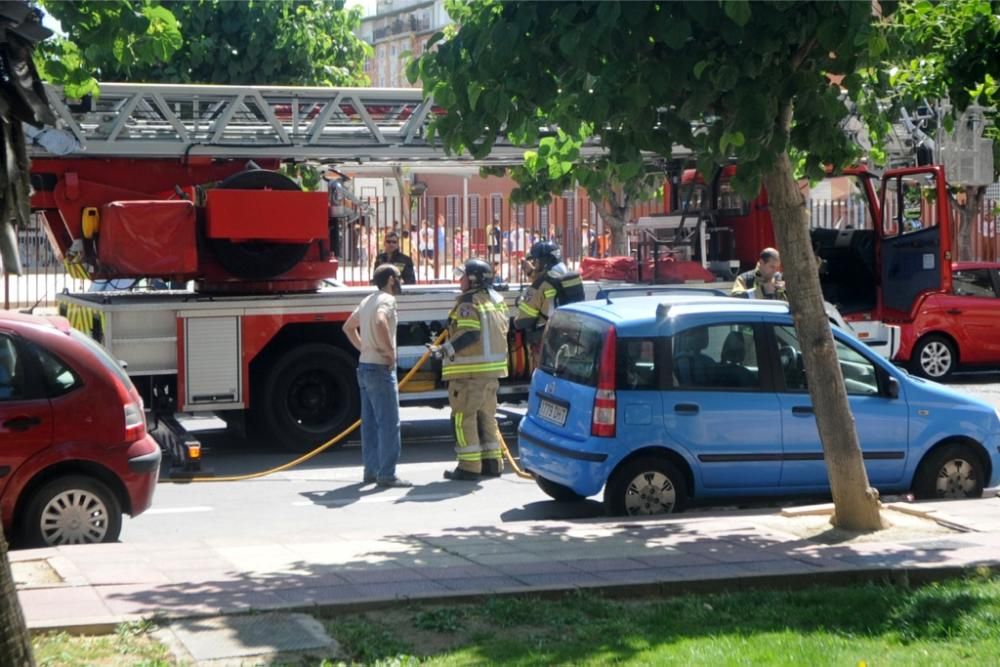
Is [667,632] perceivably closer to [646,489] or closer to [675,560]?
[675,560]

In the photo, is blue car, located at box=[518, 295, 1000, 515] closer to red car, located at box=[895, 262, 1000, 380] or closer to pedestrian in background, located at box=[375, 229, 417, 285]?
pedestrian in background, located at box=[375, 229, 417, 285]

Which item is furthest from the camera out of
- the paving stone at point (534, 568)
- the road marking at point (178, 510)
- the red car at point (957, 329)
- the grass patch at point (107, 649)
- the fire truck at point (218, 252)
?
the red car at point (957, 329)

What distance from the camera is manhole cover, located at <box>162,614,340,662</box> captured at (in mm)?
6004

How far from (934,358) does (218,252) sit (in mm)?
10299

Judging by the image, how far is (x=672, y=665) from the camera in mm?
5773

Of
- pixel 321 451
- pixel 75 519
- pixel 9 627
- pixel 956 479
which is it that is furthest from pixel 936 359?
pixel 9 627

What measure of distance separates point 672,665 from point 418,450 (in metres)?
8.45

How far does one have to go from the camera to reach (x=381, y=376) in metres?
11.6

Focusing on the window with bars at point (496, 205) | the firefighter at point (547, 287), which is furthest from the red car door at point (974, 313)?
the firefighter at point (547, 287)

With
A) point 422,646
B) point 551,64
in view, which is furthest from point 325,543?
point 551,64

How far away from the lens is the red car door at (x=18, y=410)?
838cm

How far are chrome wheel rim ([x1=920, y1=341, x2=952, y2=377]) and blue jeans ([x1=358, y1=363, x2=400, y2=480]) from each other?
9781 mm

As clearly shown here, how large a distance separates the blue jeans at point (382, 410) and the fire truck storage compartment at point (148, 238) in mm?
2646

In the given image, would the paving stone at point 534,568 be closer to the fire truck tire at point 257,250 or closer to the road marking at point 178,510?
the road marking at point 178,510
